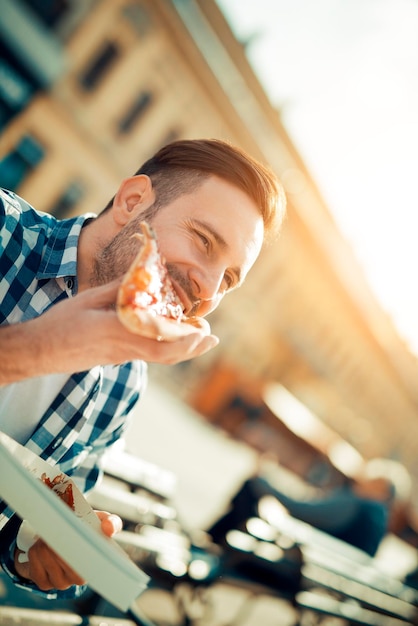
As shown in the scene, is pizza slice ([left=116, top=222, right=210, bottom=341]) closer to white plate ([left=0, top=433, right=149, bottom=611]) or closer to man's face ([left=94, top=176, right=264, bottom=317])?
man's face ([left=94, top=176, right=264, bottom=317])

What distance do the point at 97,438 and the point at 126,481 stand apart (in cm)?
132

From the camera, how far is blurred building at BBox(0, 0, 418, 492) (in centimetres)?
1205

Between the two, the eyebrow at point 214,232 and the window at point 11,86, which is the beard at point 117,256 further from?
the window at point 11,86

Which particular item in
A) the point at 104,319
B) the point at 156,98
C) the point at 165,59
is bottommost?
the point at 104,319

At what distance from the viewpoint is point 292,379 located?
25.5m

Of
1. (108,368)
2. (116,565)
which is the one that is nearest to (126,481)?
(108,368)

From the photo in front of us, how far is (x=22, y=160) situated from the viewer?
12.6 metres

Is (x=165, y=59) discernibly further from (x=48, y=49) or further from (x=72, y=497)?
(x=72, y=497)

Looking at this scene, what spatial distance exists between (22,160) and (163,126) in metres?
5.52

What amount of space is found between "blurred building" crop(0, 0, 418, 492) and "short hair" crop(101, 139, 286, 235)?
11152 millimetres

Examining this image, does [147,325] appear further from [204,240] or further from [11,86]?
[11,86]

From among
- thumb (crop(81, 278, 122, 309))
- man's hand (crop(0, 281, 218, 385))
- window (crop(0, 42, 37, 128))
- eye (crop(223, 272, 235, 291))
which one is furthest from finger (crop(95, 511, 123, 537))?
window (crop(0, 42, 37, 128))

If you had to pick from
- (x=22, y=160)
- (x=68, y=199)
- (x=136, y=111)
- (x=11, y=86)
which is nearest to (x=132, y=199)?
(x=11, y=86)

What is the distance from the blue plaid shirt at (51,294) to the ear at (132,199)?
16cm
